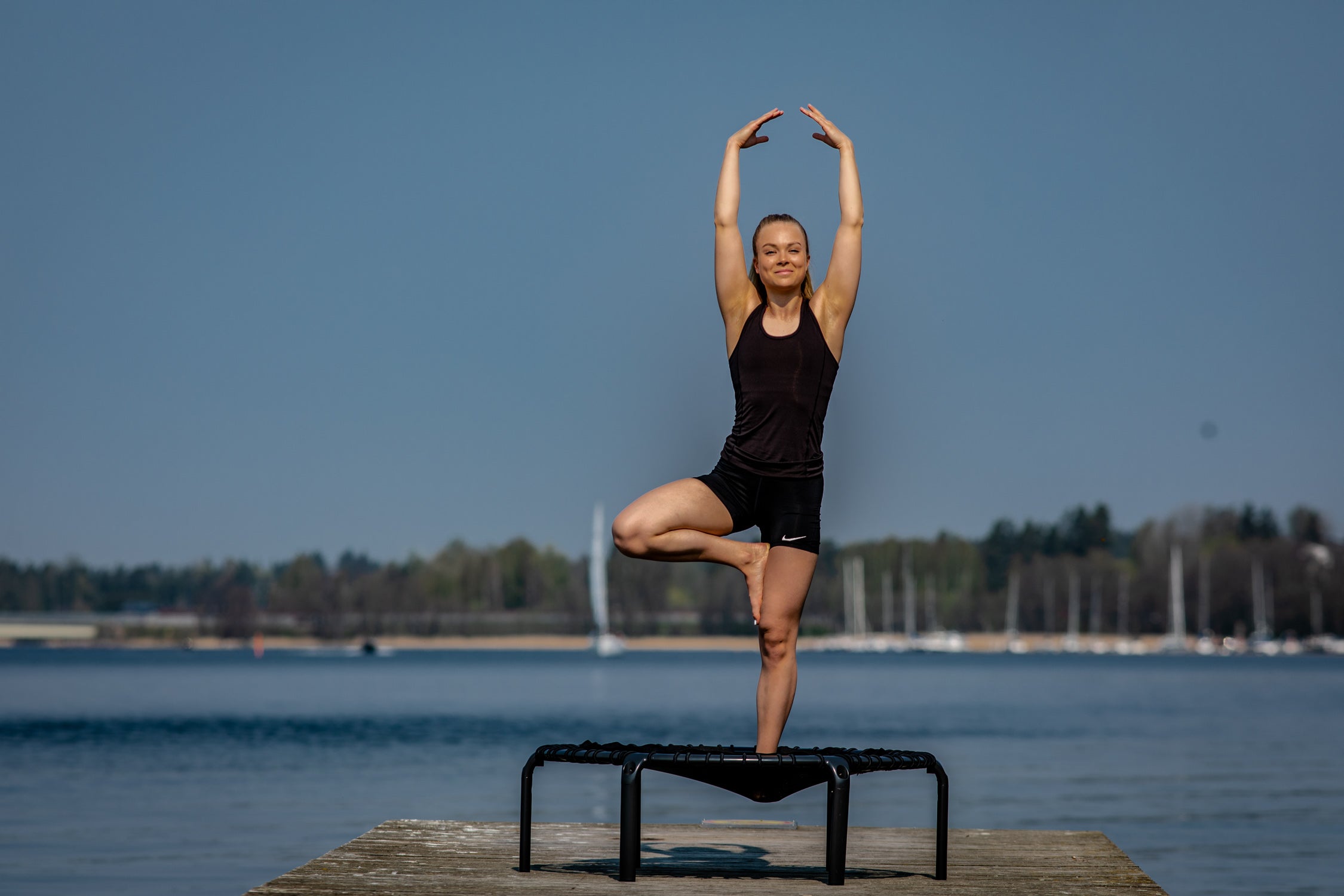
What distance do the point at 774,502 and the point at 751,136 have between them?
1636 mm

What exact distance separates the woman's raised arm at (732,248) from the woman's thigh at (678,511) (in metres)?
0.73

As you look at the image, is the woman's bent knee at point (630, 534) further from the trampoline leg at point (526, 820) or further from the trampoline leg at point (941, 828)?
the trampoline leg at point (941, 828)

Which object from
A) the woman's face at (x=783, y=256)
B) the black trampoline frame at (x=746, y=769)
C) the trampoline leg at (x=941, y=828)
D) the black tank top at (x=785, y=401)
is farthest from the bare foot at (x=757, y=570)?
the woman's face at (x=783, y=256)

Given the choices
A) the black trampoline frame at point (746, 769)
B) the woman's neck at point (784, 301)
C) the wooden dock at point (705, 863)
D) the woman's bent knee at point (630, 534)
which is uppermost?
the woman's neck at point (784, 301)

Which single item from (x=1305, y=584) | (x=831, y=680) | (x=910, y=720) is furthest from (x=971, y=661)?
(x=910, y=720)

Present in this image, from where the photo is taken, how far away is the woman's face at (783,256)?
6.46 meters

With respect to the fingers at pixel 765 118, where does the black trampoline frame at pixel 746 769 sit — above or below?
below

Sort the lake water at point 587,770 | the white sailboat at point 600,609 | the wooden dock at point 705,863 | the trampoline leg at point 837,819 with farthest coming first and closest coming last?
1. the white sailboat at point 600,609
2. the lake water at point 587,770
3. the wooden dock at point 705,863
4. the trampoline leg at point 837,819

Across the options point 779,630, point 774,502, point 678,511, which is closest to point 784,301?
point 774,502

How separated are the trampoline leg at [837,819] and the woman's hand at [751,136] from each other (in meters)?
2.68

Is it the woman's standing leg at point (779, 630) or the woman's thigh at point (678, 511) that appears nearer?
the woman's thigh at point (678, 511)

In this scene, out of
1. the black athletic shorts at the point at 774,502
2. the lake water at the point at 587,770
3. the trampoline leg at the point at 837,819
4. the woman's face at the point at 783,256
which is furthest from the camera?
the lake water at the point at 587,770

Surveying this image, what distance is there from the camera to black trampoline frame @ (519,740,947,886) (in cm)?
579

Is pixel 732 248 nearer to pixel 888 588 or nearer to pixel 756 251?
pixel 756 251
